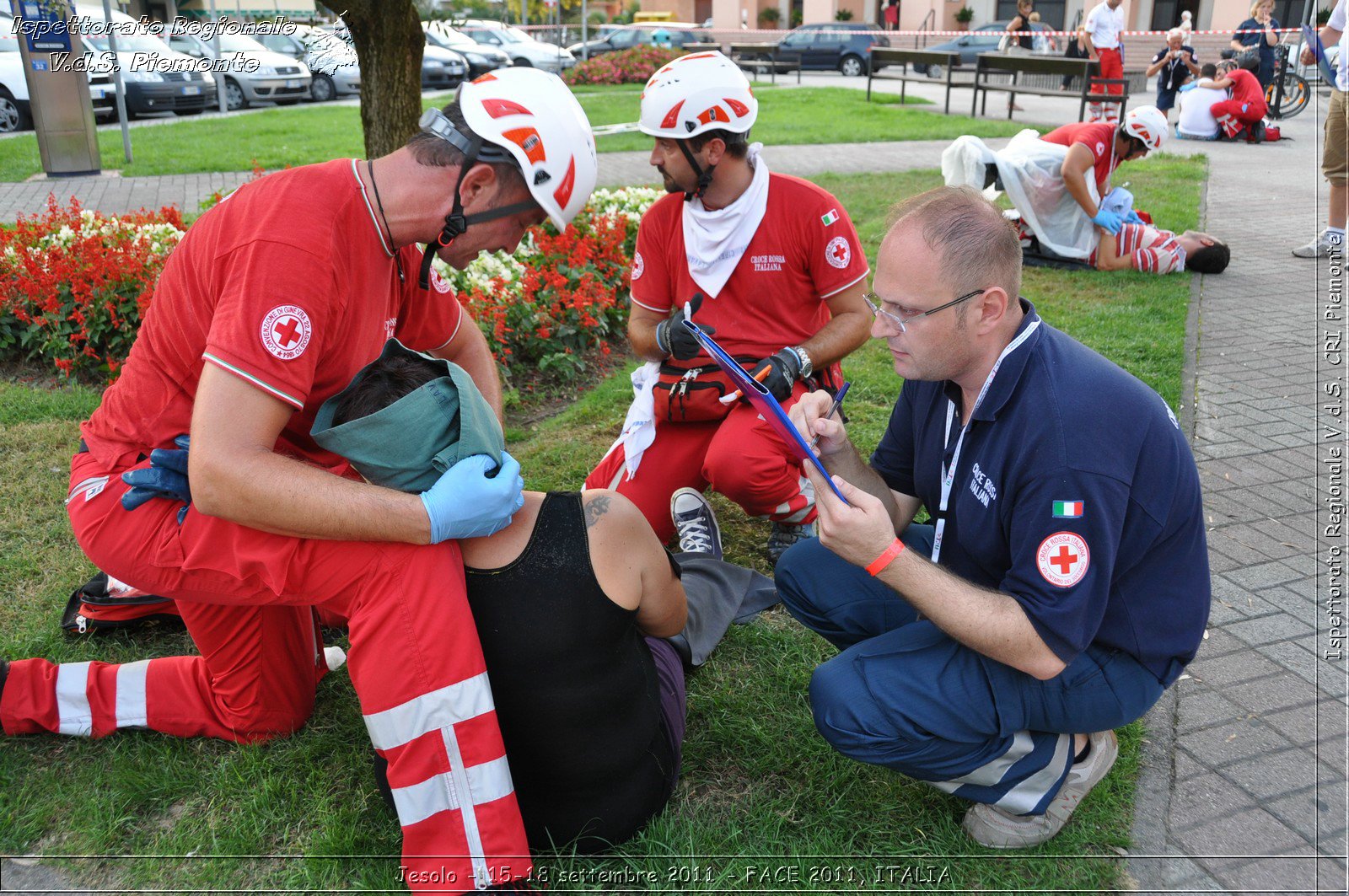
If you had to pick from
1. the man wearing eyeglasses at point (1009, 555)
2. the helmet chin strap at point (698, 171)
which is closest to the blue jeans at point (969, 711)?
the man wearing eyeglasses at point (1009, 555)

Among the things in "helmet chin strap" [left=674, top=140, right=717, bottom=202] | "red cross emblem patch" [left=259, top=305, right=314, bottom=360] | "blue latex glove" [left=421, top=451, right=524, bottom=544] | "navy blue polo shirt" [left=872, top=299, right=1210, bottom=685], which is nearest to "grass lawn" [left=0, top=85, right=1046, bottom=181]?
Result: "helmet chin strap" [left=674, top=140, right=717, bottom=202]

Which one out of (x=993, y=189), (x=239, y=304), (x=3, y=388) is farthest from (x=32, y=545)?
(x=993, y=189)

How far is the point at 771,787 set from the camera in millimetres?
2914

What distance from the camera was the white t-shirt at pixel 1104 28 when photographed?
1619cm

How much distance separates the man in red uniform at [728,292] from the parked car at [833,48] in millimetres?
29200

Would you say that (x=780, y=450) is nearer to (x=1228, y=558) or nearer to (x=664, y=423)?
(x=664, y=423)

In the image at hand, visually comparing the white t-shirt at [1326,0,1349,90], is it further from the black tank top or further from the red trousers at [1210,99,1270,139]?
the black tank top

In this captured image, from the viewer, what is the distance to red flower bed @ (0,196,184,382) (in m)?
5.72

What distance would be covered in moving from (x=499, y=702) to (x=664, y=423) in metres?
2.09

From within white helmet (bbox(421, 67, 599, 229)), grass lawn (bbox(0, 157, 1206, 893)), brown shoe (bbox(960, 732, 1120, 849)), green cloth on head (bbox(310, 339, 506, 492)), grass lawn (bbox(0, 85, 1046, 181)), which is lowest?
grass lawn (bbox(0, 157, 1206, 893))

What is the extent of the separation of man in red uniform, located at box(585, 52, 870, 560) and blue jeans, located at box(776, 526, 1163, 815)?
1.38m

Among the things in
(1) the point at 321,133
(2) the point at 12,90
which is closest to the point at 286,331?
(1) the point at 321,133

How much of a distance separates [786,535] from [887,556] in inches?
72.0

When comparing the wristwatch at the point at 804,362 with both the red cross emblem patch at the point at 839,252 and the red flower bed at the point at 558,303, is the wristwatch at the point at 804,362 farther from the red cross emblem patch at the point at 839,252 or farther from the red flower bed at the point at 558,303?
the red flower bed at the point at 558,303
